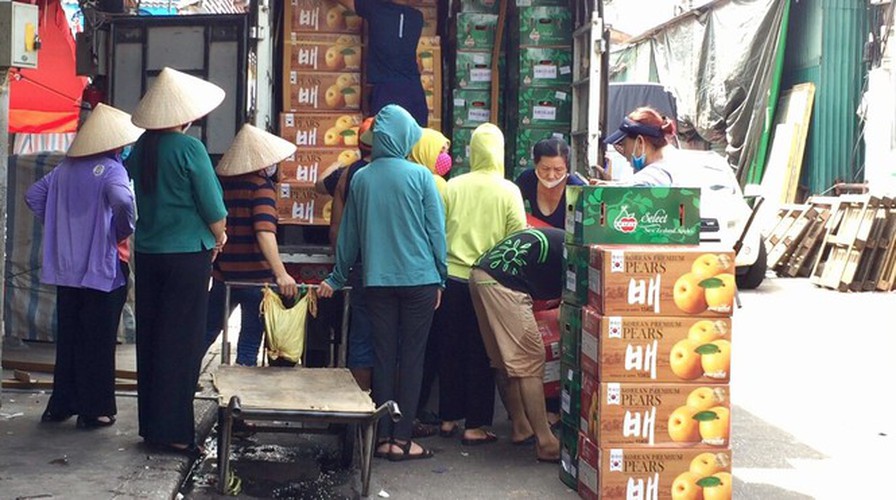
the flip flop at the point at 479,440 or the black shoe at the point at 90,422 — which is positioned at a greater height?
the black shoe at the point at 90,422

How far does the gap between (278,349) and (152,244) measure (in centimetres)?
102

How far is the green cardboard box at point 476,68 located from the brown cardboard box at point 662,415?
162 inches

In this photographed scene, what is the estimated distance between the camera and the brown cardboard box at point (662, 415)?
598 centimetres

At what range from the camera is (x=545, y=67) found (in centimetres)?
950

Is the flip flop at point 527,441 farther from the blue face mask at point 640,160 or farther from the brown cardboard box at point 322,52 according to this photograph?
the brown cardboard box at point 322,52

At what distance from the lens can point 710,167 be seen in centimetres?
1738

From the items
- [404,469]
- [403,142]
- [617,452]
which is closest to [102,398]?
[404,469]

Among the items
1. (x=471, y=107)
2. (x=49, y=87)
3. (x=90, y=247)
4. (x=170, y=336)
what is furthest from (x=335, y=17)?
(x=49, y=87)

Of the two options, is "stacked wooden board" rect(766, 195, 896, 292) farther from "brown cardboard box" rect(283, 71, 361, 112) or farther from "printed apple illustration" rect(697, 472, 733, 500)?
"printed apple illustration" rect(697, 472, 733, 500)

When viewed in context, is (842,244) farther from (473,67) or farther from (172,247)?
(172,247)

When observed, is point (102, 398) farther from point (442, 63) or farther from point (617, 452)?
point (442, 63)

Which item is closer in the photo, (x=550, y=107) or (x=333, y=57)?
(x=333, y=57)

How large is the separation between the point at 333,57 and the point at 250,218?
2284mm

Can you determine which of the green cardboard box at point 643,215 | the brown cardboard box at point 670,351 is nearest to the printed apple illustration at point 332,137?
the green cardboard box at point 643,215
